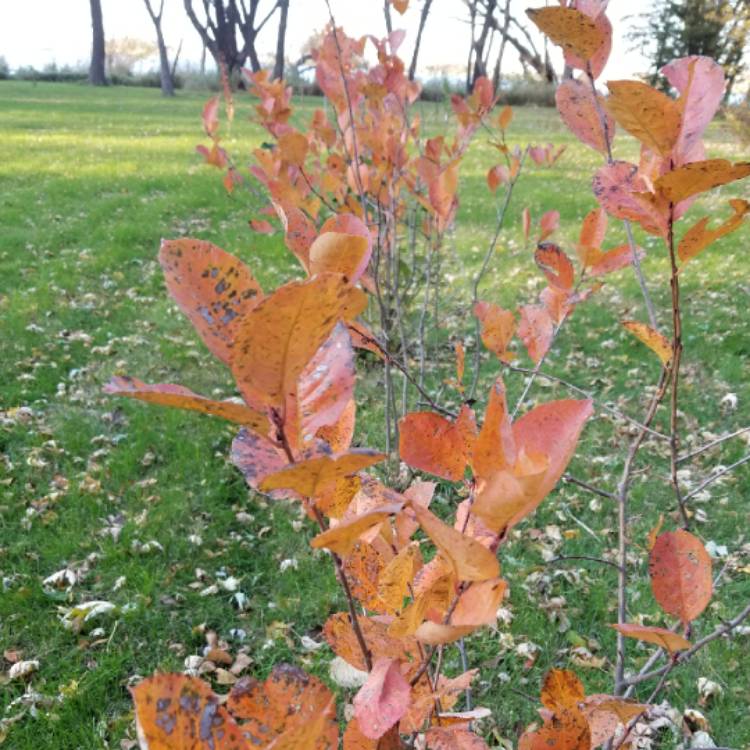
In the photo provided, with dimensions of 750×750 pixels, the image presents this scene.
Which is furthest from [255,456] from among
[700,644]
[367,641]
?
[700,644]

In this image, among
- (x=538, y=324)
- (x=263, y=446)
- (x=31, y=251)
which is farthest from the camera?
(x=31, y=251)

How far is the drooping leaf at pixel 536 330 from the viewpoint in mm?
1172

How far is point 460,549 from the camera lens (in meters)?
0.43

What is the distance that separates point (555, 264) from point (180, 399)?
0.79 metres

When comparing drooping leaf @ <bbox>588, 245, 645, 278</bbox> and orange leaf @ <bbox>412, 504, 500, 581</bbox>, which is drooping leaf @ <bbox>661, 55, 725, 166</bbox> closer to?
orange leaf @ <bbox>412, 504, 500, 581</bbox>

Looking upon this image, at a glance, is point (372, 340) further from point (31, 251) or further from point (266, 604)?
point (31, 251)

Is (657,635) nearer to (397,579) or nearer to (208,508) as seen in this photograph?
(397,579)

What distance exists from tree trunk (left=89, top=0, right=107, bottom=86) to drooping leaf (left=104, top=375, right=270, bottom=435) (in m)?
30.3

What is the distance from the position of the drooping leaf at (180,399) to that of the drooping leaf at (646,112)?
385 millimetres

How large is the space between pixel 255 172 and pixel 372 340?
113 cm

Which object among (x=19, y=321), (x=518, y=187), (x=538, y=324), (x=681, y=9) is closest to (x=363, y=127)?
(x=538, y=324)

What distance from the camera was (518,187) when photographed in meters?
9.29

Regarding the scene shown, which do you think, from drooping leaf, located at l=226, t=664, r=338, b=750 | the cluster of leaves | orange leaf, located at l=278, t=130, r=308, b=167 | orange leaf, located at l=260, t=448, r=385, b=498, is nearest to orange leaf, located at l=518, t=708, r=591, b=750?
the cluster of leaves

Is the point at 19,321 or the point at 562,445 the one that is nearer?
the point at 562,445
